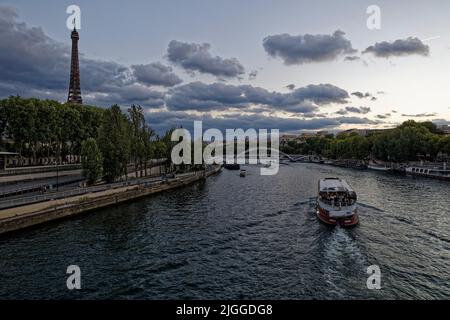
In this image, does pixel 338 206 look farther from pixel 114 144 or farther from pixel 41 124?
pixel 41 124

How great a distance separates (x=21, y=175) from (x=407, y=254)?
51004mm

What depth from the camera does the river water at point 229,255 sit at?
18406 millimetres

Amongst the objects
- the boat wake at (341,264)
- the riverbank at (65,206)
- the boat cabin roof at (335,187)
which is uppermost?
the boat cabin roof at (335,187)

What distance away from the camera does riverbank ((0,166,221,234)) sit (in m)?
28.2

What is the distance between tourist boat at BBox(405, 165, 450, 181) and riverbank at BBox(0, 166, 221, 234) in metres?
65.9

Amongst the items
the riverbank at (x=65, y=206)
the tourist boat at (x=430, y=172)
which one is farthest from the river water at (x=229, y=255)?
the tourist boat at (x=430, y=172)

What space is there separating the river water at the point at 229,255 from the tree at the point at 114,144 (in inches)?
457

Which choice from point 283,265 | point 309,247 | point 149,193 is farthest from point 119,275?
point 149,193

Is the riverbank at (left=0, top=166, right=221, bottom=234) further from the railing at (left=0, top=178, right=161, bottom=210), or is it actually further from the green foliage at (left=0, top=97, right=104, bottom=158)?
the green foliage at (left=0, top=97, right=104, bottom=158)

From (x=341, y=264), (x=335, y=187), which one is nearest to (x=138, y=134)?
(x=335, y=187)

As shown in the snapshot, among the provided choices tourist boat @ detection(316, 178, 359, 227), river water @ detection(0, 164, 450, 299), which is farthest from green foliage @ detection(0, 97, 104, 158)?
tourist boat @ detection(316, 178, 359, 227)

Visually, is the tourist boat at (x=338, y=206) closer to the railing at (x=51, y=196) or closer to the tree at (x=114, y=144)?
the railing at (x=51, y=196)

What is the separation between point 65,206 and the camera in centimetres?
3434

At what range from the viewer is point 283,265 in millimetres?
21969
